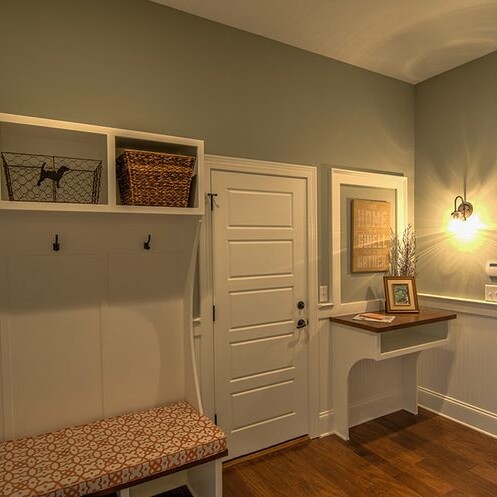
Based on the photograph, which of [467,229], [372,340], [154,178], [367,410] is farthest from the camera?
[367,410]

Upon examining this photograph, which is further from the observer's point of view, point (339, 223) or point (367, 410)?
point (367, 410)

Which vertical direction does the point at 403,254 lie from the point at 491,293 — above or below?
above

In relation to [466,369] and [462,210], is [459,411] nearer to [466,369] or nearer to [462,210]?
[466,369]

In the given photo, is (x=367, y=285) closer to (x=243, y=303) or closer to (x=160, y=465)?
(x=243, y=303)

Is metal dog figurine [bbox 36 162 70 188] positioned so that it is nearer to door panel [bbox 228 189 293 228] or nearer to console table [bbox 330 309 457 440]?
door panel [bbox 228 189 293 228]

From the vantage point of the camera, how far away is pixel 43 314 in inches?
75.5

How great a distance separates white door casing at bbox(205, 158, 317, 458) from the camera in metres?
2.53

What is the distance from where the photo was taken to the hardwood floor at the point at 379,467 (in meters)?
2.29

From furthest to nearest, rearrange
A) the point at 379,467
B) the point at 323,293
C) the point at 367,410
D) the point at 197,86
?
the point at 367,410 → the point at 323,293 → the point at 379,467 → the point at 197,86

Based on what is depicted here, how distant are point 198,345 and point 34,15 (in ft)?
6.76

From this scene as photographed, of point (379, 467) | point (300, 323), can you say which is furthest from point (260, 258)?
point (379, 467)

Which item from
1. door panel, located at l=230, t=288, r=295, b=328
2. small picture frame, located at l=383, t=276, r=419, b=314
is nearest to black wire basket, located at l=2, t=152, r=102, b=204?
door panel, located at l=230, t=288, r=295, b=328

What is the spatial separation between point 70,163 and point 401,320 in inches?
97.3

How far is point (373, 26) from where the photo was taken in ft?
8.30
